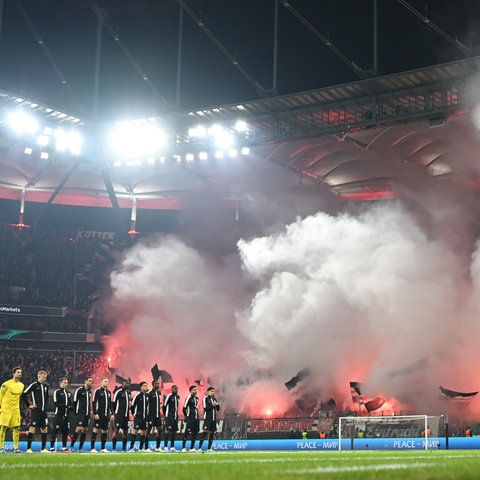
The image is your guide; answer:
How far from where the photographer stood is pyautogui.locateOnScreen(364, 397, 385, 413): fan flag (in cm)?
3581

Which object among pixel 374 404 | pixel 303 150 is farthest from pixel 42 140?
pixel 374 404

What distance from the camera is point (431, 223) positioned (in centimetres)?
4003

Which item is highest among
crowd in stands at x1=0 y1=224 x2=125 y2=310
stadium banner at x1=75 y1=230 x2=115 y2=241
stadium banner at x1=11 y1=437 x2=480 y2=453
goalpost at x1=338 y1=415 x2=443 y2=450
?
stadium banner at x1=75 y1=230 x2=115 y2=241

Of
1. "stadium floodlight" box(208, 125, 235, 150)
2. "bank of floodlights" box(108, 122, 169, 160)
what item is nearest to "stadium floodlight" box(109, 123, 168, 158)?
"bank of floodlights" box(108, 122, 169, 160)

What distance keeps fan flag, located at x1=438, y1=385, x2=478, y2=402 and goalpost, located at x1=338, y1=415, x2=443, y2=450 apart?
8.40 m

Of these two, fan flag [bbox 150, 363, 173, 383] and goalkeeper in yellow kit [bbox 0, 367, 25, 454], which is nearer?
goalkeeper in yellow kit [bbox 0, 367, 25, 454]

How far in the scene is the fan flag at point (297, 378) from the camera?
39.5 meters

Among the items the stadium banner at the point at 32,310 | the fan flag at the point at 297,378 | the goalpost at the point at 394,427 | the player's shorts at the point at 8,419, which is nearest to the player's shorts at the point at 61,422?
the player's shorts at the point at 8,419

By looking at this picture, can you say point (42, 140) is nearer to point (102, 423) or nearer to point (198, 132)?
point (198, 132)

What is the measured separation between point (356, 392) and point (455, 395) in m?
4.68

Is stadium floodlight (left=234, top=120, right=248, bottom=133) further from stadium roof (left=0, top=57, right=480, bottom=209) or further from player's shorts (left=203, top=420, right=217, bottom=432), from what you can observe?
player's shorts (left=203, top=420, right=217, bottom=432)

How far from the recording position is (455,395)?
35.6 metres

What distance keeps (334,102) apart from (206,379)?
60.0 feet

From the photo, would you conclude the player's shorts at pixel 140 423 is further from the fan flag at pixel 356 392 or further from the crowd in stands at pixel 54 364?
the crowd in stands at pixel 54 364
